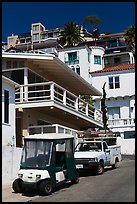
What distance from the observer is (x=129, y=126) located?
137 feet

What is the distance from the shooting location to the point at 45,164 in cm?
1373

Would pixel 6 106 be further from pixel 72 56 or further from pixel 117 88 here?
pixel 72 56

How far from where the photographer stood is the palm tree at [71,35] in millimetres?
66250

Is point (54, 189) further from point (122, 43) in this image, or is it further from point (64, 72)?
point (122, 43)

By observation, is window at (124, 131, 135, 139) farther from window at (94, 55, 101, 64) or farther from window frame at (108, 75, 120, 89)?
window at (94, 55, 101, 64)

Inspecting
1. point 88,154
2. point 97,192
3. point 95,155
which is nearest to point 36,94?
point 88,154

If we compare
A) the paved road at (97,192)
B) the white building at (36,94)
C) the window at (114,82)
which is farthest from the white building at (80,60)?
the paved road at (97,192)

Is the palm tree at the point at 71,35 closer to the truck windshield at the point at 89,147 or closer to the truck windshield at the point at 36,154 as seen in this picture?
the truck windshield at the point at 89,147

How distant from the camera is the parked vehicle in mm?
13320

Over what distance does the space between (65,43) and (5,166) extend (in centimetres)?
5335

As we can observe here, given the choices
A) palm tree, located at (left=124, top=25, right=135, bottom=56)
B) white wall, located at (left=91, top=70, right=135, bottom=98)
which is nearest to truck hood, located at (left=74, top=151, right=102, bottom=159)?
white wall, located at (left=91, top=70, right=135, bottom=98)

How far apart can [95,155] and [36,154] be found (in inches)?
213

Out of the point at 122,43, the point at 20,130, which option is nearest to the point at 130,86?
the point at 20,130

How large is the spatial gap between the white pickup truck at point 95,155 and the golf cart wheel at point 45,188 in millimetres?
5495
